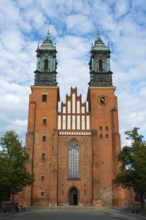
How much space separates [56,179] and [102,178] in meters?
7.92

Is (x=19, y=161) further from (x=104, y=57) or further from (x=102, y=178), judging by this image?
(x=104, y=57)

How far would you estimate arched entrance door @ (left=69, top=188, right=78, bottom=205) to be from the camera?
174ft

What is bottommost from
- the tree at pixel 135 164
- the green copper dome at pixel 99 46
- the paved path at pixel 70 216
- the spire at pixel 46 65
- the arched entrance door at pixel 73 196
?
the paved path at pixel 70 216

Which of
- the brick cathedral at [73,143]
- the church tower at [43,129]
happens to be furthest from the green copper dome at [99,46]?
the church tower at [43,129]

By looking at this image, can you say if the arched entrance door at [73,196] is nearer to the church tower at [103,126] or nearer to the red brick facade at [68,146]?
the red brick facade at [68,146]

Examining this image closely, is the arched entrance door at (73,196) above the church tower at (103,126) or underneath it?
underneath

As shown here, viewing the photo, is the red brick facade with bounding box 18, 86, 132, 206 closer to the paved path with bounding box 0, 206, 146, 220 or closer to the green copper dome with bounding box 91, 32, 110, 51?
the green copper dome with bounding box 91, 32, 110, 51

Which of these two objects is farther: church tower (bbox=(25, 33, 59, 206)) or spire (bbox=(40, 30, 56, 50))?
spire (bbox=(40, 30, 56, 50))

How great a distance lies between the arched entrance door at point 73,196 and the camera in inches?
2085

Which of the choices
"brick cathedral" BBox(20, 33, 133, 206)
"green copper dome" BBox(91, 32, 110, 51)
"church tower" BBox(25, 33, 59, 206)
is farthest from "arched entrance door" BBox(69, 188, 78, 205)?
"green copper dome" BBox(91, 32, 110, 51)

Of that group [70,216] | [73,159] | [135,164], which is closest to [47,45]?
[73,159]

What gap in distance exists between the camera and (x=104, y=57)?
6172cm

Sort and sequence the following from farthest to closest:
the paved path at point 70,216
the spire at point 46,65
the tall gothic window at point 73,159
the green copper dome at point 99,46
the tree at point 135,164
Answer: the green copper dome at point 99,46, the spire at point 46,65, the tall gothic window at point 73,159, the tree at point 135,164, the paved path at point 70,216

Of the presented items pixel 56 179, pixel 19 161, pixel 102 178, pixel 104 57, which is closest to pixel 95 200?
pixel 102 178
